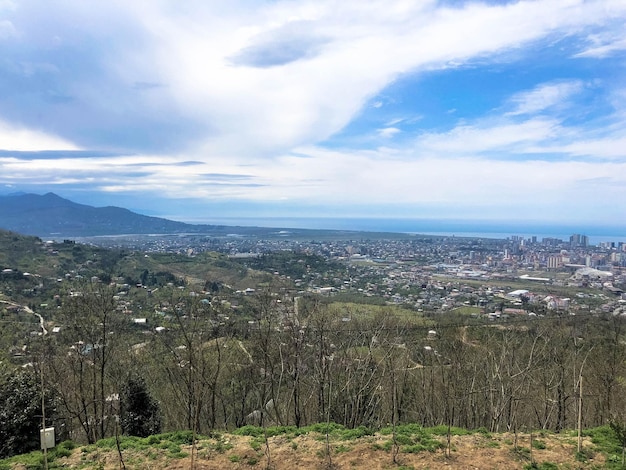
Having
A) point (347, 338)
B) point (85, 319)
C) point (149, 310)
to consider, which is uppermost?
point (85, 319)

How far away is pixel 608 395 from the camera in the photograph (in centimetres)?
1196

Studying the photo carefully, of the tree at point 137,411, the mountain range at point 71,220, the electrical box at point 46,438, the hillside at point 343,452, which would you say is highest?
the mountain range at point 71,220

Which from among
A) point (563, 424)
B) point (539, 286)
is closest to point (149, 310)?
point (563, 424)

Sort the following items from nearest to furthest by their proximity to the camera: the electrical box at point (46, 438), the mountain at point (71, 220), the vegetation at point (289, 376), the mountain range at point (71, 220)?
1. the electrical box at point (46, 438)
2. the vegetation at point (289, 376)
3. the mountain range at point (71, 220)
4. the mountain at point (71, 220)

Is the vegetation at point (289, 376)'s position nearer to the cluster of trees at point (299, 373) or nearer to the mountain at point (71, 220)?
the cluster of trees at point (299, 373)

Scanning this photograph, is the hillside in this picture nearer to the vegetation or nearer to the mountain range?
the vegetation

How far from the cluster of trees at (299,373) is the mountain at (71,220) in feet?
296

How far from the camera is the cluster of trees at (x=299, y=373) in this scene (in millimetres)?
10844

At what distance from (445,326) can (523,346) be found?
559 cm

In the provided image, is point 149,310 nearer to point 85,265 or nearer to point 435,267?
point 85,265

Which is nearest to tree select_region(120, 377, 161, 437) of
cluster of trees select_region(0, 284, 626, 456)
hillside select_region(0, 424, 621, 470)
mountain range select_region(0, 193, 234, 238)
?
cluster of trees select_region(0, 284, 626, 456)

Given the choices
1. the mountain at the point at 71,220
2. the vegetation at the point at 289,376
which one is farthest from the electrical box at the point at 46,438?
the mountain at the point at 71,220

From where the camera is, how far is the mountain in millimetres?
95050

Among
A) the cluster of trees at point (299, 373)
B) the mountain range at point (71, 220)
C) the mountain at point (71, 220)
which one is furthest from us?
the mountain at point (71, 220)
